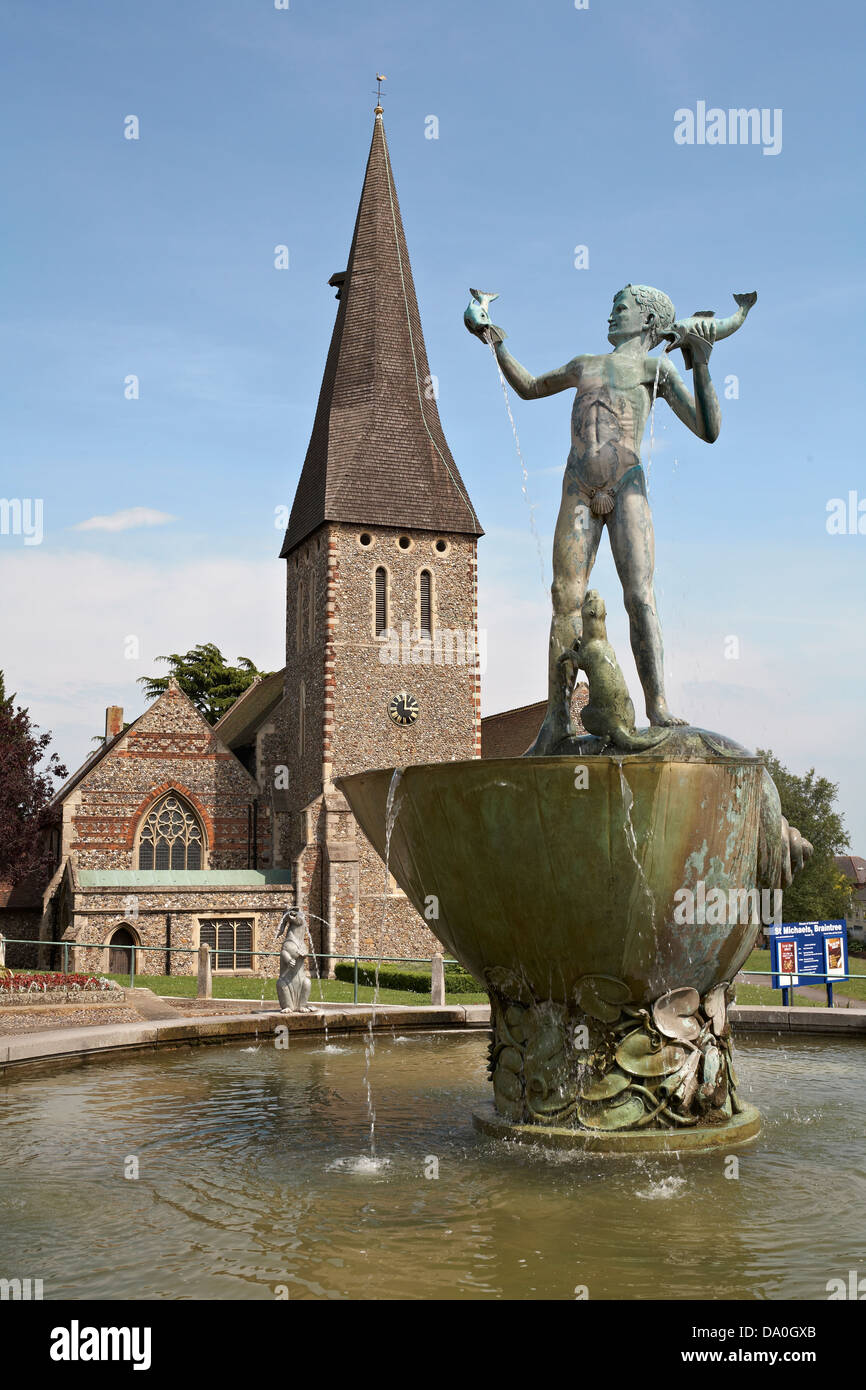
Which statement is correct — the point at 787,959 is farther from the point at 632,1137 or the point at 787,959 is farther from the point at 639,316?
the point at 639,316

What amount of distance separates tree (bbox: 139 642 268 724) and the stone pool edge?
45258mm

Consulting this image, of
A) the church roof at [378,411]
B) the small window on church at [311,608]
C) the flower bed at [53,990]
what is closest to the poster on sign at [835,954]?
the flower bed at [53,990]

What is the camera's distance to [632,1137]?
6637 mm

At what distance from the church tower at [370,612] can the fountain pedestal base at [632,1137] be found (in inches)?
1052

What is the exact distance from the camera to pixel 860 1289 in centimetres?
461

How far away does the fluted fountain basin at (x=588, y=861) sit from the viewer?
6457mm

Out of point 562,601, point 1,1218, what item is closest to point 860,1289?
point 1,1218

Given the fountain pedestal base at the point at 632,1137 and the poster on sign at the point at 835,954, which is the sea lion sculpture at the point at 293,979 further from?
the poster on sign at the point at 835,954

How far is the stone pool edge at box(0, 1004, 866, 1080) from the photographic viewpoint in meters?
9.93

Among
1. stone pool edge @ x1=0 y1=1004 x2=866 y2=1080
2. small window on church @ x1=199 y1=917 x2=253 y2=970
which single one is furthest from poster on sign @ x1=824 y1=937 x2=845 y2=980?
small window on church @ x1=199 y1=917 x2=253 y2=970

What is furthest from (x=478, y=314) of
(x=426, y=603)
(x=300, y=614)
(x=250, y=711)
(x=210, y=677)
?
(x=210, y=677)

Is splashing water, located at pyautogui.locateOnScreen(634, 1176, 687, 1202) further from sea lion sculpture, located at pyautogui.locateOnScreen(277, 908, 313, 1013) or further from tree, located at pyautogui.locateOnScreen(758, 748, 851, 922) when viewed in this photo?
tree, located at pyautogui.locateOnScreen(758, 748, 851, 922)

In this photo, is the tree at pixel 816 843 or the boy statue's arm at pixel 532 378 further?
the tree at pixel 816 843

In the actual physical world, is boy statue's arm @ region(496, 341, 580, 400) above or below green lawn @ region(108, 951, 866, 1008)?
above
